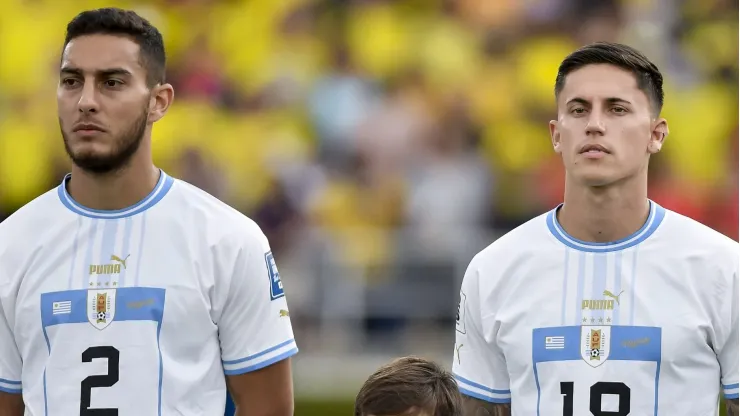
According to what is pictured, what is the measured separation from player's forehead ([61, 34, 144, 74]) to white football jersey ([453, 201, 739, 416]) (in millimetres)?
1252

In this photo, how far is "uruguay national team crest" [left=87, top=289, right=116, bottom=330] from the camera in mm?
4152

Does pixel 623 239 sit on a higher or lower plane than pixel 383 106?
lower

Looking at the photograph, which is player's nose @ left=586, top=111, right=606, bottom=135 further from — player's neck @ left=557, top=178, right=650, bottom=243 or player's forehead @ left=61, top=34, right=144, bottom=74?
player's forehead @ left=61, top=34, right=144, bottom=74

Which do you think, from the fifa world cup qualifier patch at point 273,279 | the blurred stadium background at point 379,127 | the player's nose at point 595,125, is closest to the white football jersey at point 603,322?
the player's nose at point 595,125

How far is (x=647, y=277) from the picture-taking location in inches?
167

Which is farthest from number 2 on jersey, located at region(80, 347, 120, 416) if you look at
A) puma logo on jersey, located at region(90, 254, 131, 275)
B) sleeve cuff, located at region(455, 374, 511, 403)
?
sleeve cuff, located at region(455, 374, 511, 403)

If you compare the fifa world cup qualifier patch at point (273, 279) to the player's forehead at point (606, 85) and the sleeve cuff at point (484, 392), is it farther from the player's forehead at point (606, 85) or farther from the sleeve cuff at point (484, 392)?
the player's forehead at point (606, 85)

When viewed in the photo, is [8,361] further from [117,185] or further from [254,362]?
[254,362]

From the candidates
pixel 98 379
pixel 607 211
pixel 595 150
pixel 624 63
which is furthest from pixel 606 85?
pixel 98 379

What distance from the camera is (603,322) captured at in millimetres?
4211

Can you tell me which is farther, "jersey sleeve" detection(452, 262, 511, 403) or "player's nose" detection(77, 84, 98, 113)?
"jersey sleeve" detection(452, 262, 511, 403)

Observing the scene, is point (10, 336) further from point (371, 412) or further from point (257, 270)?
point (371, 412)

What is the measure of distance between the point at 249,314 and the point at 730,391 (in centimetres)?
146

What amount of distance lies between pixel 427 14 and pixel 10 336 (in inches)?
311
